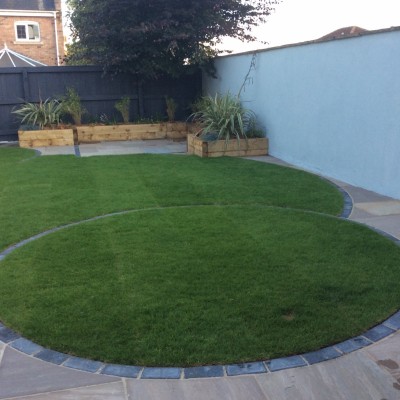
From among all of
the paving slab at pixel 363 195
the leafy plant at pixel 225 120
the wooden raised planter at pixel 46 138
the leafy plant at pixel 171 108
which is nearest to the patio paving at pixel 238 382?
the paving slab at pixel 363 195

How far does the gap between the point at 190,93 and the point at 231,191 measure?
8234 millimetres

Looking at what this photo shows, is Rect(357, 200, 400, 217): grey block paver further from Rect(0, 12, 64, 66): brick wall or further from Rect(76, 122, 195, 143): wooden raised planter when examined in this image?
Rect(0, 12, 64, 66): brick wall

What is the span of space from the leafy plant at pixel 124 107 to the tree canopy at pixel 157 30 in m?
0.80

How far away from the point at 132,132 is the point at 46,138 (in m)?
2.34

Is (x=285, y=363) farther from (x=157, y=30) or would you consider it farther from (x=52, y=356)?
(x=157, y=30)

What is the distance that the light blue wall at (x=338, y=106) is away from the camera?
6.49 metres

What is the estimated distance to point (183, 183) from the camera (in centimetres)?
751

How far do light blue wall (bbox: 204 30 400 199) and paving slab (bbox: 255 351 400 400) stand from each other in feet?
13.7

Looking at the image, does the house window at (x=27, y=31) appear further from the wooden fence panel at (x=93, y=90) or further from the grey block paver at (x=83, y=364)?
the grey block paver at (x=83, y=364)

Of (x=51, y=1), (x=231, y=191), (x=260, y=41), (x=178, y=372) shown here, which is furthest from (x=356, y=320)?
(x=51, y=1)

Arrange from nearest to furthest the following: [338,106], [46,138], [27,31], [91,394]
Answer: [91,394] → [338,106] → [46,138] → [27,31]

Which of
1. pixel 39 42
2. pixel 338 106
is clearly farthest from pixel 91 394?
pixel 39 42

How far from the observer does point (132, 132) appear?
13156 millimetres

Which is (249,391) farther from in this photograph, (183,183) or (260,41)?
(260,41)
